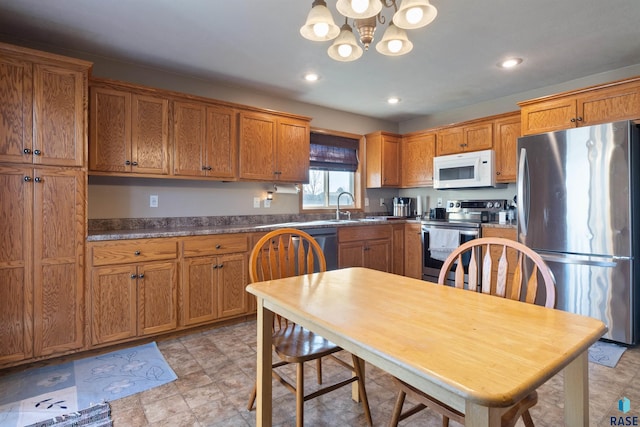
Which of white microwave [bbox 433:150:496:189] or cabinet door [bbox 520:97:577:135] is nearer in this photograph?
cabinet door [bbox 520:97:577:135]

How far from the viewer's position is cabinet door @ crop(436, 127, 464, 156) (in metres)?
4.19

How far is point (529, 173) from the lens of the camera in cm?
304

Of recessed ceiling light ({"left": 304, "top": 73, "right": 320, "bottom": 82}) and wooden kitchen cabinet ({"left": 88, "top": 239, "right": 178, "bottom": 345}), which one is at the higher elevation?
recessed ceiling light ({"left": 304, "top": 73, "right": 320, "bottom": 82})

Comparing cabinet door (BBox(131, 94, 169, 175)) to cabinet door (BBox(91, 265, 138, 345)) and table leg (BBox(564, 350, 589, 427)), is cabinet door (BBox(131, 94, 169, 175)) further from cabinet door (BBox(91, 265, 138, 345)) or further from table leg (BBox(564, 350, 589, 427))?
table leg (BBox(564, 350, 589, 427))

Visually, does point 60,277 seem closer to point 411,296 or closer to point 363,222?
point 411,296

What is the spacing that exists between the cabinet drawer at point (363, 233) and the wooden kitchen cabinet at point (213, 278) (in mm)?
1205

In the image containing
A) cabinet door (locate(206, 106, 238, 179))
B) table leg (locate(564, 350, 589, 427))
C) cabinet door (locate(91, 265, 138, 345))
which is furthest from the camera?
cabinet door (locate(206, 106, 238, 179))

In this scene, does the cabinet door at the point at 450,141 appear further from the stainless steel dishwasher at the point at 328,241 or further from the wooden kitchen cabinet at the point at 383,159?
the stainless steel dishwasher at the point at 328,241

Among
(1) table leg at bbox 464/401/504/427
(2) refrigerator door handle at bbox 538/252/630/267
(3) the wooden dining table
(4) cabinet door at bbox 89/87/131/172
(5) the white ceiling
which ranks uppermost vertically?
(5) the white ceiling

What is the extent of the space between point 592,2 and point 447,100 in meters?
2.05

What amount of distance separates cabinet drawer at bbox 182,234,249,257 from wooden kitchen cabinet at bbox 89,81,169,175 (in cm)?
70

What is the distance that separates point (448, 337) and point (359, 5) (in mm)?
1244

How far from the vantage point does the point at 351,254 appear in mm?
3975

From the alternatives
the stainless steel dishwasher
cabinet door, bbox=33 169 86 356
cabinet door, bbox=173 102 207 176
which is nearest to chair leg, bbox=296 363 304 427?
cabinet door, bbox=33 169 86 356
